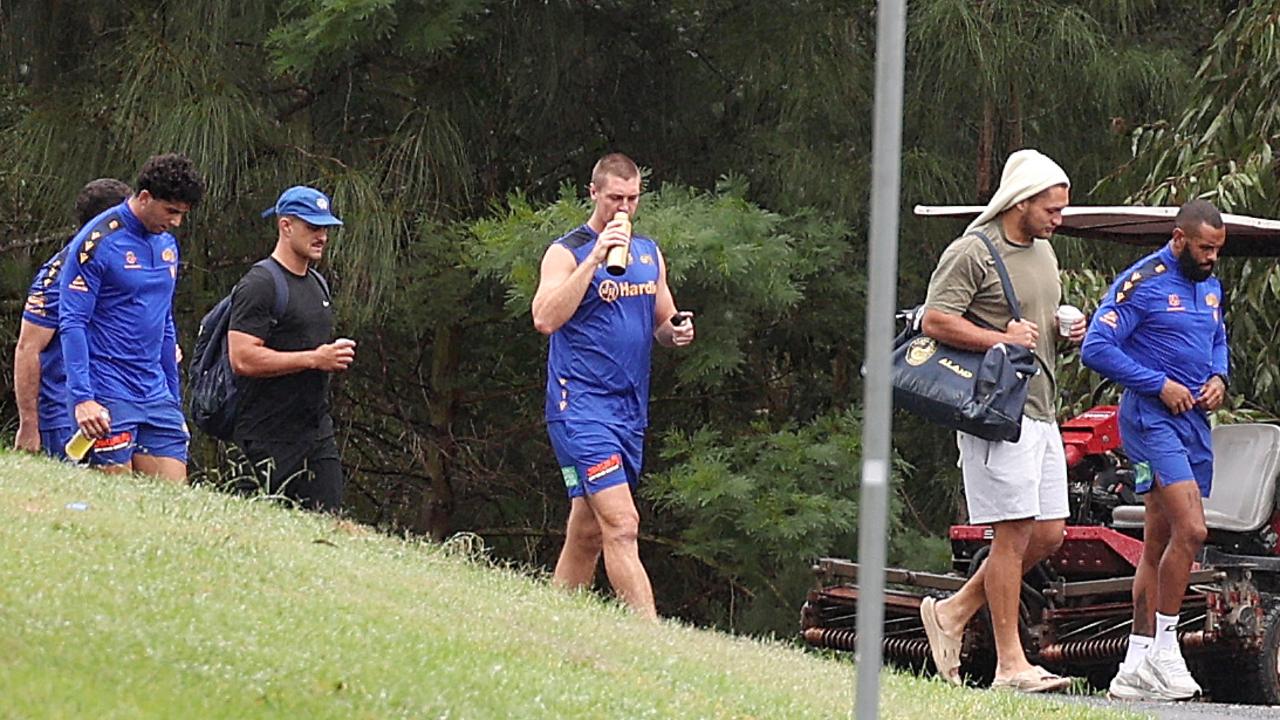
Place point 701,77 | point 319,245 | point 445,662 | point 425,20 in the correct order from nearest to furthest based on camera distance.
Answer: point 445,662, point 319,245, point 425,20, point 701,77

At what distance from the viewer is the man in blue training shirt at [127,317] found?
32.3 ft

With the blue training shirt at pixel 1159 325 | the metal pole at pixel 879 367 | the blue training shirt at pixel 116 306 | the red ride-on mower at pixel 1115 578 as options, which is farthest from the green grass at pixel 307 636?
the metal pole at pixel 879 367

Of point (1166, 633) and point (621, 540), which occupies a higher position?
point (621, 540)

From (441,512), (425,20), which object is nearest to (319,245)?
(425,20)

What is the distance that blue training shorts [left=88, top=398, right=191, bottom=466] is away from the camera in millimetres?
10164

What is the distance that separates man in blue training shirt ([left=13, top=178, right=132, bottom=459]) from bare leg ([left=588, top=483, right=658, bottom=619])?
257 cm

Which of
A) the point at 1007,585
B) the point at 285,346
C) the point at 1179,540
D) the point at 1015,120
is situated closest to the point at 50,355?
the point at 285,346

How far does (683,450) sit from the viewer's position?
18.3 m

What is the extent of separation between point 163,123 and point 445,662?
1152 centimetres

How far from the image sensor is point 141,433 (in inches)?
411

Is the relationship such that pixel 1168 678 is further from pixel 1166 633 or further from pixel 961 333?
pixel 961 333

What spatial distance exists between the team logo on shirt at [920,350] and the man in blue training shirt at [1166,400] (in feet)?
3.08

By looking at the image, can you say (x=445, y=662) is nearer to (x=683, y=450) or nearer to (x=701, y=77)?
(x=683, y=450)

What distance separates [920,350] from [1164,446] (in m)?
1.27
